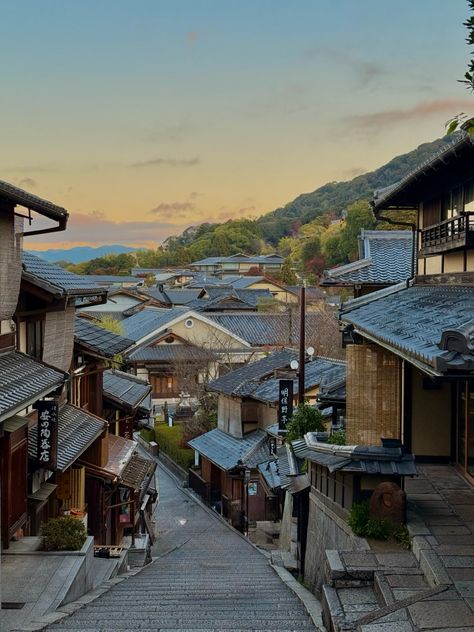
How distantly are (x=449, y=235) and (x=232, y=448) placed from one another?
59.5 feet

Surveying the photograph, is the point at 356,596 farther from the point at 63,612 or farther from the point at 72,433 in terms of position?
the point at 72,433

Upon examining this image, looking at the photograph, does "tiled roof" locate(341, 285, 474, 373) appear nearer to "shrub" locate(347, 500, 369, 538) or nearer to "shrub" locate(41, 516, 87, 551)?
"shrub" locate(347, 500, 369, 538)

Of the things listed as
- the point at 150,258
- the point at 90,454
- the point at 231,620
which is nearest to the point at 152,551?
the point at 90,454

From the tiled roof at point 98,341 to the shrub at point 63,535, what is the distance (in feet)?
19.6

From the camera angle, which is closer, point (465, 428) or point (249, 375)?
point (465, 428)

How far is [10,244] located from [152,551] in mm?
15447

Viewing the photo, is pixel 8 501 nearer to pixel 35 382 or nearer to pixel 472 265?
pixel 35 382

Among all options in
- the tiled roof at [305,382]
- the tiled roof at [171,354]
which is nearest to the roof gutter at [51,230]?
the tiled roof at [305,382]

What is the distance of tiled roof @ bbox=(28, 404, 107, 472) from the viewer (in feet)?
41.5

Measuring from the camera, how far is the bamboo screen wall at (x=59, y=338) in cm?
1401

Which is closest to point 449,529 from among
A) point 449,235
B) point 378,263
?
point 449,235

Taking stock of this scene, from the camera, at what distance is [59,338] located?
1459 centimetres

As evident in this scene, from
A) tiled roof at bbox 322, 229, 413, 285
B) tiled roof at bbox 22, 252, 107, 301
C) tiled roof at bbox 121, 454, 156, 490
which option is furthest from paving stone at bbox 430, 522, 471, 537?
tiled roof at bbox 121, 454, 156, 490

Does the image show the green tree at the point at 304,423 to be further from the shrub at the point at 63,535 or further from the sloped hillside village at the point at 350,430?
the shrub at the point at 63,535
